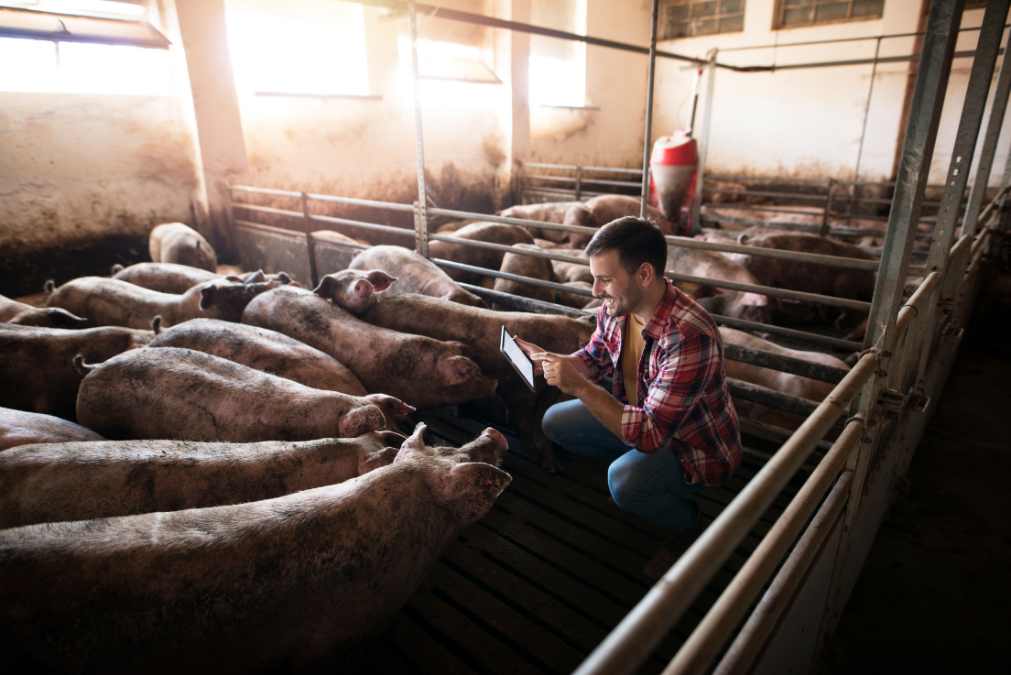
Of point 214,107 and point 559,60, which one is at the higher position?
point 559,60

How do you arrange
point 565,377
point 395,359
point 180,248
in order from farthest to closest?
point 180,248
point 395,359
point 565,377

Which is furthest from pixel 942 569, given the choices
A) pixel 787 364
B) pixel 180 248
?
pixel 180 248

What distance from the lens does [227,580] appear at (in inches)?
59.4

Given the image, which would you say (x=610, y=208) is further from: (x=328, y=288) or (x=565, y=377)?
(x=565, y=377)

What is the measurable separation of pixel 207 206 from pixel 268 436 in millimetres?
5767

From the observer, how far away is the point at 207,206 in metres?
7.11

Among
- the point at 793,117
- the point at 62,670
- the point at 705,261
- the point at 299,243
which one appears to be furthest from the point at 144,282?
the point at 793,117

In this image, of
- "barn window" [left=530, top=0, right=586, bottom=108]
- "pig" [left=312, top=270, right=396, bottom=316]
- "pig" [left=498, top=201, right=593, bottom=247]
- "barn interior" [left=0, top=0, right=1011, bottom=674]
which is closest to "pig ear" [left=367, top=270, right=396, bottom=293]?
"pig" [left=312, top=270, right=396, bottom=316]

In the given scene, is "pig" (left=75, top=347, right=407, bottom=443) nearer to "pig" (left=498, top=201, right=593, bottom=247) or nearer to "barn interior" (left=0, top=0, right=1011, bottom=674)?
"barn interior" (left=0, top=0, right=1011, bottom=674)

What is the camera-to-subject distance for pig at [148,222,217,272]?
6191 mm

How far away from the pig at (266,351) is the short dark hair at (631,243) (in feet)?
5.47

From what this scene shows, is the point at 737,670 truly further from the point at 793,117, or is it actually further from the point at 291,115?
the point at 793,117

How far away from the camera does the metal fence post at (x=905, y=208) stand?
5.50ft

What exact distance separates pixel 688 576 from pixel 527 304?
346cm
